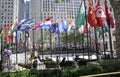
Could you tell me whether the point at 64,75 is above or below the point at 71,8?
below

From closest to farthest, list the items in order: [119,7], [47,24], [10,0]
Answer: [119,7], [47,24], [10,0]

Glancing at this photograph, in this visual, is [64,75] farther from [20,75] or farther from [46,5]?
[46,5]

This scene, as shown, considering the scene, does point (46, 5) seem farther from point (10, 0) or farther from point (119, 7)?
point (119, 7)

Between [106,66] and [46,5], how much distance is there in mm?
107355

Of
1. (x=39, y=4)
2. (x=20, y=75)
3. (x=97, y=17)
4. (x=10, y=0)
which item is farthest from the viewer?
(x=10, y=0)

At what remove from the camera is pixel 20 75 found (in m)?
10.1

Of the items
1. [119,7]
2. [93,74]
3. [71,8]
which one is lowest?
[93,74]

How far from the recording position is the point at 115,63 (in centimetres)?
1138

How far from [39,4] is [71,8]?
56.9 feet

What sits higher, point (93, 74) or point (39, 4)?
point (39, 4)

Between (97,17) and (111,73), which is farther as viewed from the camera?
(97,17)

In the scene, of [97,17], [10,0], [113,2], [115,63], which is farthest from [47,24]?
[10,0]

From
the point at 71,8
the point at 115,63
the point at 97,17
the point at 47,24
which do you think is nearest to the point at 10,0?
the point at 71,8

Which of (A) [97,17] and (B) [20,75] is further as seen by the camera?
(A) [97,17]
